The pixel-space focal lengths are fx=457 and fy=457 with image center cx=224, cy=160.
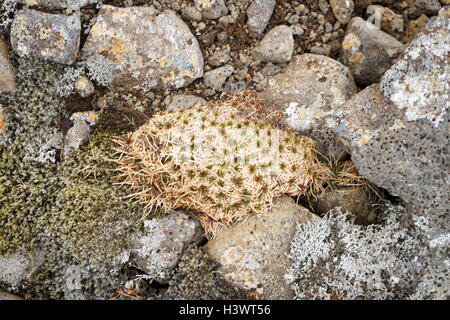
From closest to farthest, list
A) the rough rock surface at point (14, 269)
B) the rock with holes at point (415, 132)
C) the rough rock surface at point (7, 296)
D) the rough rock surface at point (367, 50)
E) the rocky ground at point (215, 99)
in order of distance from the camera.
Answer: the rock with holes at point (415, 132) < the rocky ground at point (215, 99) < the rough rock surface at point (7, 296) < the rough rock surface at point (14, 269) < the rough rock surface at point (367, 50)

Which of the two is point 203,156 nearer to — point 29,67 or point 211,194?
point 211,194

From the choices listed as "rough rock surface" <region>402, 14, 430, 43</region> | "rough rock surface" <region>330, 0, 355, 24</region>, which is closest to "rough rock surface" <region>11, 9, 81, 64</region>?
"rough rock surface" <region>330, 0, 355, 24</region>

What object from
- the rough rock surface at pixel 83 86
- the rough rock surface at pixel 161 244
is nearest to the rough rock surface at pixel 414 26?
the rough rock surface at pixel 161 244

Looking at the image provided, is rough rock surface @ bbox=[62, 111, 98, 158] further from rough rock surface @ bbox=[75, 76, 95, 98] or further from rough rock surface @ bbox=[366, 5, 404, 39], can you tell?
rough rock surface @ bbox=[366, 5, 404, 39]

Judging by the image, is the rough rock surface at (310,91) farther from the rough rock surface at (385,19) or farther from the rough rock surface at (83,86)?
the rough rock surface at (83,86)

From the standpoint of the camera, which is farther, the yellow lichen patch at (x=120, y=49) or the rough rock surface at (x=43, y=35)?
the yellow lichen patch at (x=120, y=49)
